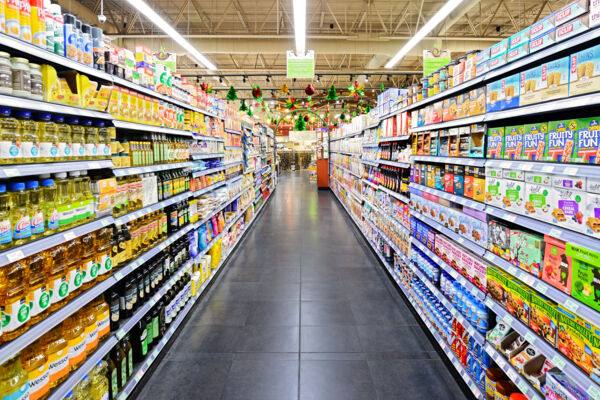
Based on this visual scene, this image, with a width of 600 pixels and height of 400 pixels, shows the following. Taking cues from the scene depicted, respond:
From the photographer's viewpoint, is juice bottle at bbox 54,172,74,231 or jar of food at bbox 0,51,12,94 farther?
juice bottle at bbox 54,172,74,231

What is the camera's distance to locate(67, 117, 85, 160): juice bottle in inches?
77.9

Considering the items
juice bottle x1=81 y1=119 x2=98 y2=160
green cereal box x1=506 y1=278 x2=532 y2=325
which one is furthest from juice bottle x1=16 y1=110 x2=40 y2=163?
green cereal box x1=506 y1=278 x2=532 y2=325

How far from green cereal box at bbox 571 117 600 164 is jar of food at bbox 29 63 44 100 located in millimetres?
2571

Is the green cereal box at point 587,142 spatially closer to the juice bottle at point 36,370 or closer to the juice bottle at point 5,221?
the juice bottle at point 5,221

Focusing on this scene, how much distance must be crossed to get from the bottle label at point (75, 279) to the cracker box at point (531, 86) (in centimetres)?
270

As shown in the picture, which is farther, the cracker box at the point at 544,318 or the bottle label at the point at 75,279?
the bottle label at the point at 75,279

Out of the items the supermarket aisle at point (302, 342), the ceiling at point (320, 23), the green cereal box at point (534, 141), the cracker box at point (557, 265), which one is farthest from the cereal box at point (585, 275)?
the ceiling at point (320, 23)

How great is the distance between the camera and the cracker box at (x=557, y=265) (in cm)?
166

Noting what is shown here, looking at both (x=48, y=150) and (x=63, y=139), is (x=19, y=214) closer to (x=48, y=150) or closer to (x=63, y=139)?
(x=48, y=150)

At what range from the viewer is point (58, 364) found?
1821 millimetres

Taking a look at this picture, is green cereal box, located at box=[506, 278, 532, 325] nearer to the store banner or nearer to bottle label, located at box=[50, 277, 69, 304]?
bottle label, located at box=[50, 277, 69, 304]

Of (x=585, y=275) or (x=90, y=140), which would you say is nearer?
(x=585, y=275)

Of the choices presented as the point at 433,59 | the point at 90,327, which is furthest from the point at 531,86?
the point at 433,59

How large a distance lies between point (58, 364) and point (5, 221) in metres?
0.83
